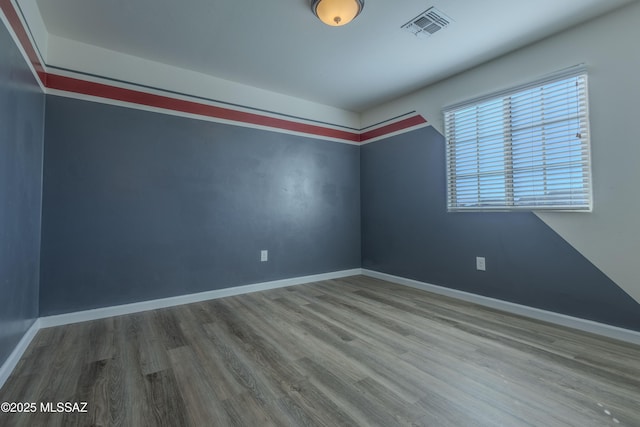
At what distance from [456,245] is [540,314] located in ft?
3.09

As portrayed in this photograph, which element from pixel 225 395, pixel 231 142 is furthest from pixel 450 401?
pixel 231 142

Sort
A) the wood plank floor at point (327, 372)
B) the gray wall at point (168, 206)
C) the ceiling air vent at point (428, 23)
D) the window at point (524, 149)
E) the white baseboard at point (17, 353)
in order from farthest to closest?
the gray wall at point (168, 206)
the window at point (524, 149)
the ceiling air vent at point (428, 23)
the white baseboard at point (17, 353)
the wood plank floor at point (327, 372)

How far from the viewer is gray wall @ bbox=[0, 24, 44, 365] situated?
60.2 inches

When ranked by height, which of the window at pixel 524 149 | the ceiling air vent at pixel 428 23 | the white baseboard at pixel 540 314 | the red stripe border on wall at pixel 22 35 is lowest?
the white baseboard at pixel 540 314

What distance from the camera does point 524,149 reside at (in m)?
2.54

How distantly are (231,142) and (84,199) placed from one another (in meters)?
1.49

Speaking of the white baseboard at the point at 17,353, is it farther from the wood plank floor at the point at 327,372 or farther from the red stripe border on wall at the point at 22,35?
the red stripe border on wall at the point at 22,35

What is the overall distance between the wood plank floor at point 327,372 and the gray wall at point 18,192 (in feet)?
1.06

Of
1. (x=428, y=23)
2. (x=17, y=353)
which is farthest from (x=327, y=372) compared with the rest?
(x=428, y=23)

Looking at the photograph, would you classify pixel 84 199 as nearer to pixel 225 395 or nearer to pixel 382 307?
pixel 225 395

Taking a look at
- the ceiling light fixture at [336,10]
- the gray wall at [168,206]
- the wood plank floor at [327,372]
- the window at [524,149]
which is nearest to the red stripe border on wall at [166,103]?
the gray wall at [168,206]

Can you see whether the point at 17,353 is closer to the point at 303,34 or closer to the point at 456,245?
the point at 303,34

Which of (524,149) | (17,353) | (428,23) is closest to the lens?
(17,353)

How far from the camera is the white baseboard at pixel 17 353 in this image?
1521 mm
